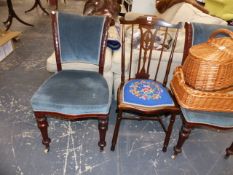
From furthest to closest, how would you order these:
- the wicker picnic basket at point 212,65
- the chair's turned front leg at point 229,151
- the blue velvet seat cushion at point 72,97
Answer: the chair's turned front leg at point 229,151 < the blue velvet seat cushion at point 72,97 < the wicker picnic basket at point 212,65

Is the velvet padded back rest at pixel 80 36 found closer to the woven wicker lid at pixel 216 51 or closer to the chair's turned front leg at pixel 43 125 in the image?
the chair's turned front leg at pixel 43 125

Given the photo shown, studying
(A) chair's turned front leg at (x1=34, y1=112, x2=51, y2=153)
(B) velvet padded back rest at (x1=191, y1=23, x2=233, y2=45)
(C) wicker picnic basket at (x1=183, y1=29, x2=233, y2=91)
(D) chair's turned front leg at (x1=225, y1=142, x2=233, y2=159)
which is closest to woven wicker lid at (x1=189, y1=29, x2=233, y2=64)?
(C) wicker picnic basket at (x1=183, y1=29, x2=233, y2=91)

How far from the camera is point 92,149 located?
61.1 inches

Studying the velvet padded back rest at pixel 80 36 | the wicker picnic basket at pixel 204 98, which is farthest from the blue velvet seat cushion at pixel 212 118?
the velvet padded back rest at pixel 80 36

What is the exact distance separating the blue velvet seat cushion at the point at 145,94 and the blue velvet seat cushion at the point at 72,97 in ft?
0.51

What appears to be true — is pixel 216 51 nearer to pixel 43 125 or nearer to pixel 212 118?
pixel 212 118

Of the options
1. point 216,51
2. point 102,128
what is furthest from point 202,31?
point 102,128

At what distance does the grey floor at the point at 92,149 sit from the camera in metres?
1.42

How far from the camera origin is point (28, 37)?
135 inches

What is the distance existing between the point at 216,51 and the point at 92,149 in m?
1.10

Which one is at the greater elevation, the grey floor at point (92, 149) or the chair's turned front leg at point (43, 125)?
the chair's turned front leg at point (43, 125)

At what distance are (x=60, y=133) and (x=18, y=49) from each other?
1912 mm

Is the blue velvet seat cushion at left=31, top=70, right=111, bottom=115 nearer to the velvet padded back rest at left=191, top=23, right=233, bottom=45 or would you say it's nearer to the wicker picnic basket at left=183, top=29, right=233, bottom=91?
the wicker picnic basket at left=183, top=29, right=233, bottom=91

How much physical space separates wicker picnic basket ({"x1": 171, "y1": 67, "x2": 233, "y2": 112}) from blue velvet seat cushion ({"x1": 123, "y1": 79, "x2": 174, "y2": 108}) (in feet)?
0.73
